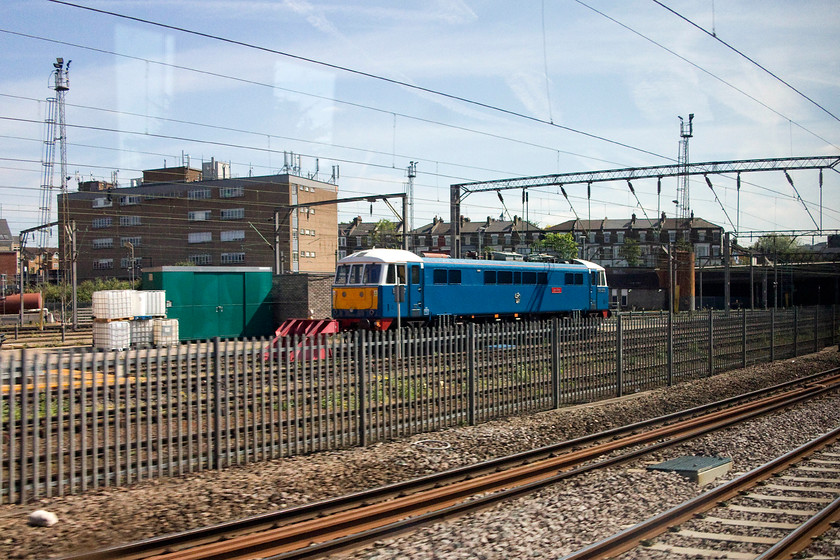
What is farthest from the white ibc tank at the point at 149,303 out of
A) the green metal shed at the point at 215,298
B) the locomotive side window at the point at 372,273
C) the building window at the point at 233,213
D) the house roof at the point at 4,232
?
the house roof at the point at 4,232

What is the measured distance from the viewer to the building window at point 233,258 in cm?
6531

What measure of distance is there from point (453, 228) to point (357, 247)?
8362 cm

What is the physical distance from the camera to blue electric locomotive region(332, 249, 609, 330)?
23.3 metres

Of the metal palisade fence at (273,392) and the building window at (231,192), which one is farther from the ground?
the building window at (231,192)

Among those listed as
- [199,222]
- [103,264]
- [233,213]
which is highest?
[233,213]

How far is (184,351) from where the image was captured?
940cm

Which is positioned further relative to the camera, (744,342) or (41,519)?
(744,342)

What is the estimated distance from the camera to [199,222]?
214 feet

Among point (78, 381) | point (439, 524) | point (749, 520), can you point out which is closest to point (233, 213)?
point (78, 381)

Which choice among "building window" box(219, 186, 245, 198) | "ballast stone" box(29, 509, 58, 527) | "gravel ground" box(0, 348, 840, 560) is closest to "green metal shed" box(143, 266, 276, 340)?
"gravel ground" box(0, 348, 840, 560)

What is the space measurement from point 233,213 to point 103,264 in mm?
16169

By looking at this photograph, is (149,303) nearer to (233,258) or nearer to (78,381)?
(78,381)

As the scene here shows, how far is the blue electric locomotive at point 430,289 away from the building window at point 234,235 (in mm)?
42242

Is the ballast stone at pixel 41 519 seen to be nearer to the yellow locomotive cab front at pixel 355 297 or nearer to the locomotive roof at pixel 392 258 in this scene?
the yellow locomotive cab front at pixel 355 297
